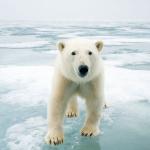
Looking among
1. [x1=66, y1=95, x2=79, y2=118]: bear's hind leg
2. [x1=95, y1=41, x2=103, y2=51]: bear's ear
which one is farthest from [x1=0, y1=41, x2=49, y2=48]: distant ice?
[x1=95, y1=41, x2=103, y2=51]: bear's ear

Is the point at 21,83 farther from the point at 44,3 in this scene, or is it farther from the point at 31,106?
the point at 44,3

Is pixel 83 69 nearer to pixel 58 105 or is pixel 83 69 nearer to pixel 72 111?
pixel 58 105

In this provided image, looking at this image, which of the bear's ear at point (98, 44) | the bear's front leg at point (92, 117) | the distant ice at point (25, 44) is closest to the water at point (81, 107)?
the bear's front leg at point (92, 117)

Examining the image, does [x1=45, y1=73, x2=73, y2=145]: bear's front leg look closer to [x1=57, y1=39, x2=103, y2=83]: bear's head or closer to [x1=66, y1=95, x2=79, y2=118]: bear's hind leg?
[x1=57, y1=39, x2=103, y2=83]: bear's head

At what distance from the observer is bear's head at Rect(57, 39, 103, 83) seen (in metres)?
2.79

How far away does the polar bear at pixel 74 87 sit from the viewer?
9.75 feet

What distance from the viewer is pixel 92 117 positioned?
3.19 meters

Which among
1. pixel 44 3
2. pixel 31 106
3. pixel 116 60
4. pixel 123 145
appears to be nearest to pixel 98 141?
pixel 123 145

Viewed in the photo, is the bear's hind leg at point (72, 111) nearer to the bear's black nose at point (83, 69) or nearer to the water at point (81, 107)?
the water at point (81, 107)

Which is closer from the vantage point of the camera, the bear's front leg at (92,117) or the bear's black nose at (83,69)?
the bear's black nose at (83,69)

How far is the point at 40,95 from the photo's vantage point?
4.54 meters

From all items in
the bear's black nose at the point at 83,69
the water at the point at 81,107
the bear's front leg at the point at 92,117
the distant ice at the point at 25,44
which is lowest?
the distant ice at the point at 25,44

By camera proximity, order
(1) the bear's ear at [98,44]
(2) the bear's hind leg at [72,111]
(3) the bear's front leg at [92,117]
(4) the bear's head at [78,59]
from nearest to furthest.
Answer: (4) the bear's head at [78,59]
(3) the bear's front leg at [92,117]
(1) the bear's ear at [98,44]
(2) the bear's hind leg at [72,111]

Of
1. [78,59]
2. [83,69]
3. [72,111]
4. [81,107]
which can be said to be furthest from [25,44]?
[83,69]
